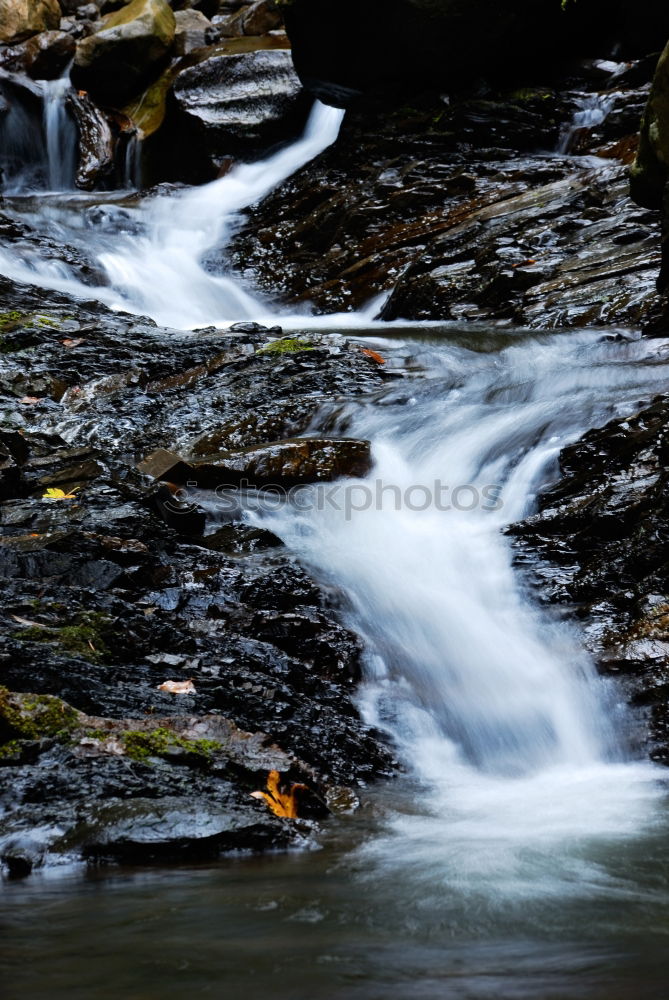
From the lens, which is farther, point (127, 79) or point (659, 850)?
point (127, 79)

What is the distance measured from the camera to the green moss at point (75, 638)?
3570mm

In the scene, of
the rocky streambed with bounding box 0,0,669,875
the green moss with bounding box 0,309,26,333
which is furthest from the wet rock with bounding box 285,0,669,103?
the green moss with bounding box 0,309,26,333

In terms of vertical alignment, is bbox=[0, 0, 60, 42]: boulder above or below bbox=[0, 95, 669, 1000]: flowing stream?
above

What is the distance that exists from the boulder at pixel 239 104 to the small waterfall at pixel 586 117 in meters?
5.49

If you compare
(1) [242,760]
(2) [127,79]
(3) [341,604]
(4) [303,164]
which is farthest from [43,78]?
(1) [242,760]

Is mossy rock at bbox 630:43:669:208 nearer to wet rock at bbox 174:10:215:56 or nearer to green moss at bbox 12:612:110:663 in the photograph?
green moss at bbox 12:612:110:663

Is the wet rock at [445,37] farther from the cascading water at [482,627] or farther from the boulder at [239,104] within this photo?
the cascading water at [482,627]

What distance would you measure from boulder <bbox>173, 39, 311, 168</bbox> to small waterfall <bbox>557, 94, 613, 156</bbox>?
18.0 ft

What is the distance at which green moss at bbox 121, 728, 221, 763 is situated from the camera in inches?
113

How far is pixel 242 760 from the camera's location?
2.98 m

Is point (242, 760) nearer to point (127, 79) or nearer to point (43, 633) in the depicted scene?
point (43, 633)

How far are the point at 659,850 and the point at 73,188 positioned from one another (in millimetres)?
17394

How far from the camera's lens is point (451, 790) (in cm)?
349

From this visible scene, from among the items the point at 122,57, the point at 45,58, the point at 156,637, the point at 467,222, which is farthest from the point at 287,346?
the point at 45,58
